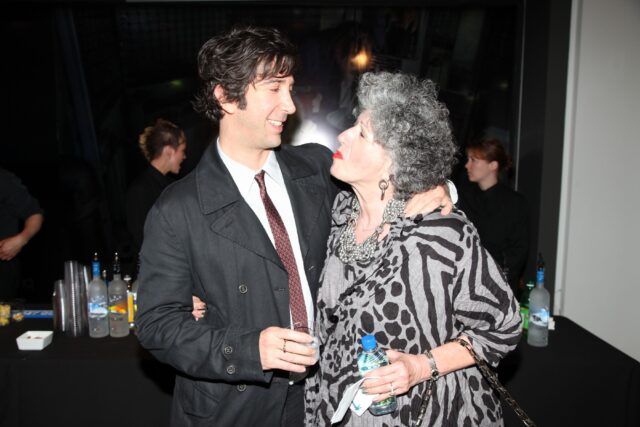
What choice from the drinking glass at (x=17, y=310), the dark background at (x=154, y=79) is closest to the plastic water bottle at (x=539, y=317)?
the dark background at (x=154, y=79)

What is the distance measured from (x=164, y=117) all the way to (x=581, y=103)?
325 centimetres

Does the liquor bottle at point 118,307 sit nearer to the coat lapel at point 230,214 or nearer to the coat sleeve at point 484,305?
the coat lapel at point 230,214

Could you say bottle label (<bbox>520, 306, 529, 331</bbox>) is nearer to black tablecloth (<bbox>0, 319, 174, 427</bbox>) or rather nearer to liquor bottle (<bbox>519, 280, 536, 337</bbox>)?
liquor bottle (<bbox>519, 280, 536, 337</bbox>)

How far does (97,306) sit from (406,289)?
1.88 m

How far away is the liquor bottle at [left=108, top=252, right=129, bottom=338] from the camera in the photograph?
2.67 metres

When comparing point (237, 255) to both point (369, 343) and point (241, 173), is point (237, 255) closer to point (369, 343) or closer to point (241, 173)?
point (241, 173)

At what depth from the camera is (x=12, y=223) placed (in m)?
3.60

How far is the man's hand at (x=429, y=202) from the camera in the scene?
1572 millimetres

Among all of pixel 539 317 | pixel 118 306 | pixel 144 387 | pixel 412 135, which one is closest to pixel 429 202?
pixel 412 135

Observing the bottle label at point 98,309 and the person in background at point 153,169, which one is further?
the person in background at point 153,169

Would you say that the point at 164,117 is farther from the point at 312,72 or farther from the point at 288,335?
the point at 288,335

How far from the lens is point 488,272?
4.80 ft

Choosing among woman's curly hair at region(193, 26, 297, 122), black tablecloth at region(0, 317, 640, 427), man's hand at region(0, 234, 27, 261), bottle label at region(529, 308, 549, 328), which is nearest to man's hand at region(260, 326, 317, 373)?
woman's curly hair at region(193, 26, 297, 122)

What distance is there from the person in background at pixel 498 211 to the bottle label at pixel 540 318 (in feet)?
3.28
